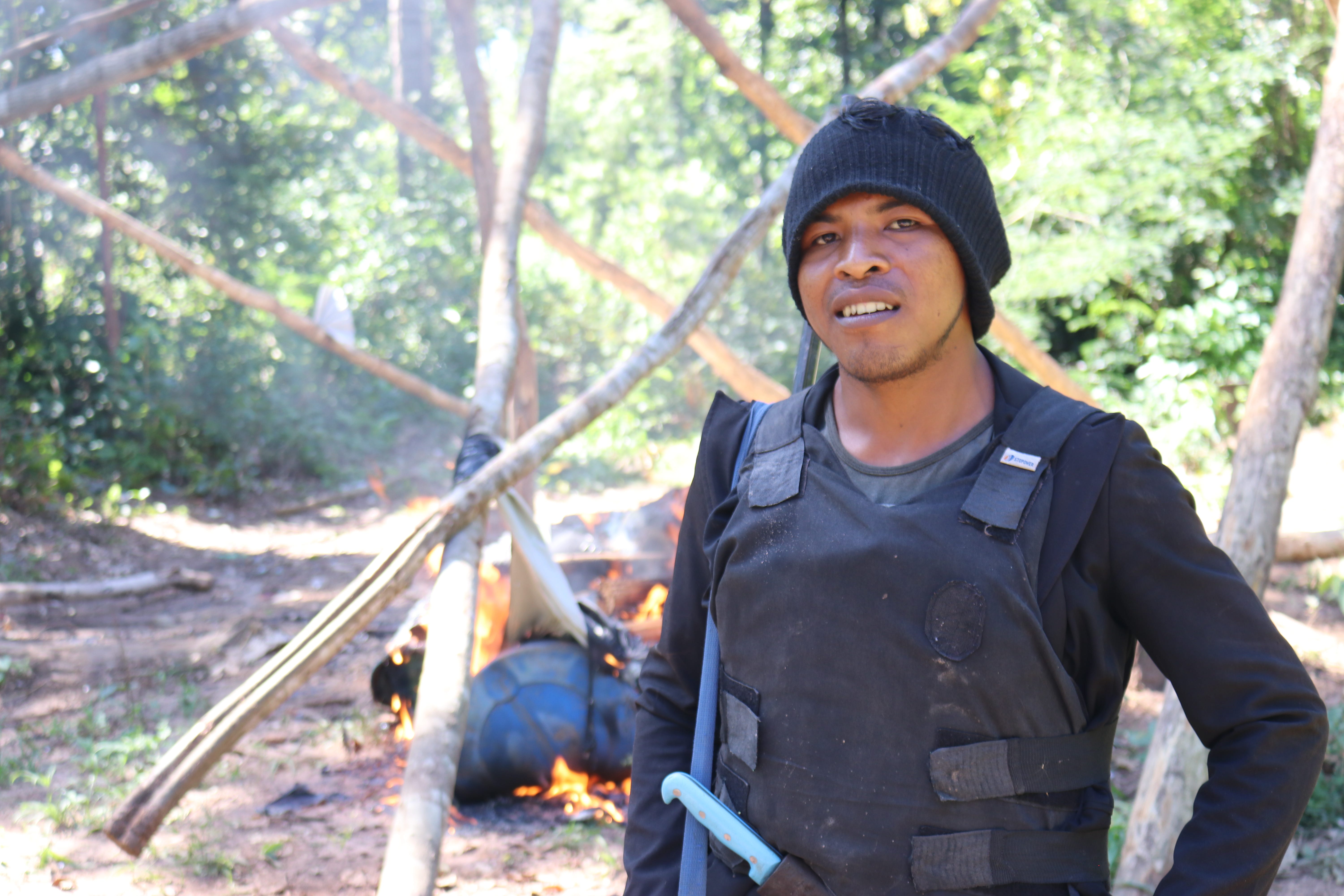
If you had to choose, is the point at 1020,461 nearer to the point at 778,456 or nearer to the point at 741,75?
the point at 778,456

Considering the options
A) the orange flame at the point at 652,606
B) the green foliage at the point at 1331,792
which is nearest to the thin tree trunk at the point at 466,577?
the orange flame at the point at 652,606

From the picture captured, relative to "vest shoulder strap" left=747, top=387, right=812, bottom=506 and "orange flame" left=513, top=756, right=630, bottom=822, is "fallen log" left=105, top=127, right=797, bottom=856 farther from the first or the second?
"orange flame" left=513, top=756, right=630, bottom=822

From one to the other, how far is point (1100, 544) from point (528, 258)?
14.9m

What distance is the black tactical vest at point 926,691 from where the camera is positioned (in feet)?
3.85

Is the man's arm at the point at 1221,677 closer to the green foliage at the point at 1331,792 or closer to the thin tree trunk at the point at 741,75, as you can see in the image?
the green foliage at the point at 1331,792

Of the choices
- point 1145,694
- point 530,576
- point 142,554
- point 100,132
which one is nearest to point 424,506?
point 142,554

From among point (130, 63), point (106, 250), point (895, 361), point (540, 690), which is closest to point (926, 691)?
point (895, 361)

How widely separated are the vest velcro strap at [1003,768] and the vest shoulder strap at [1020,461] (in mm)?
256

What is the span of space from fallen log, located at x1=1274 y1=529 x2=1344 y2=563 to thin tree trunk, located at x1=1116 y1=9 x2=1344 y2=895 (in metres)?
1.53

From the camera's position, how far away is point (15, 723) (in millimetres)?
4453

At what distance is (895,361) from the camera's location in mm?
1307

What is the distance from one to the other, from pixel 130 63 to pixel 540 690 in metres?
2.55

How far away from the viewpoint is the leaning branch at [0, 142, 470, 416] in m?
5.61

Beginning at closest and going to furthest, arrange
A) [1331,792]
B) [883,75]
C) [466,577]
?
[466,577], [1331,792], [883,75]
